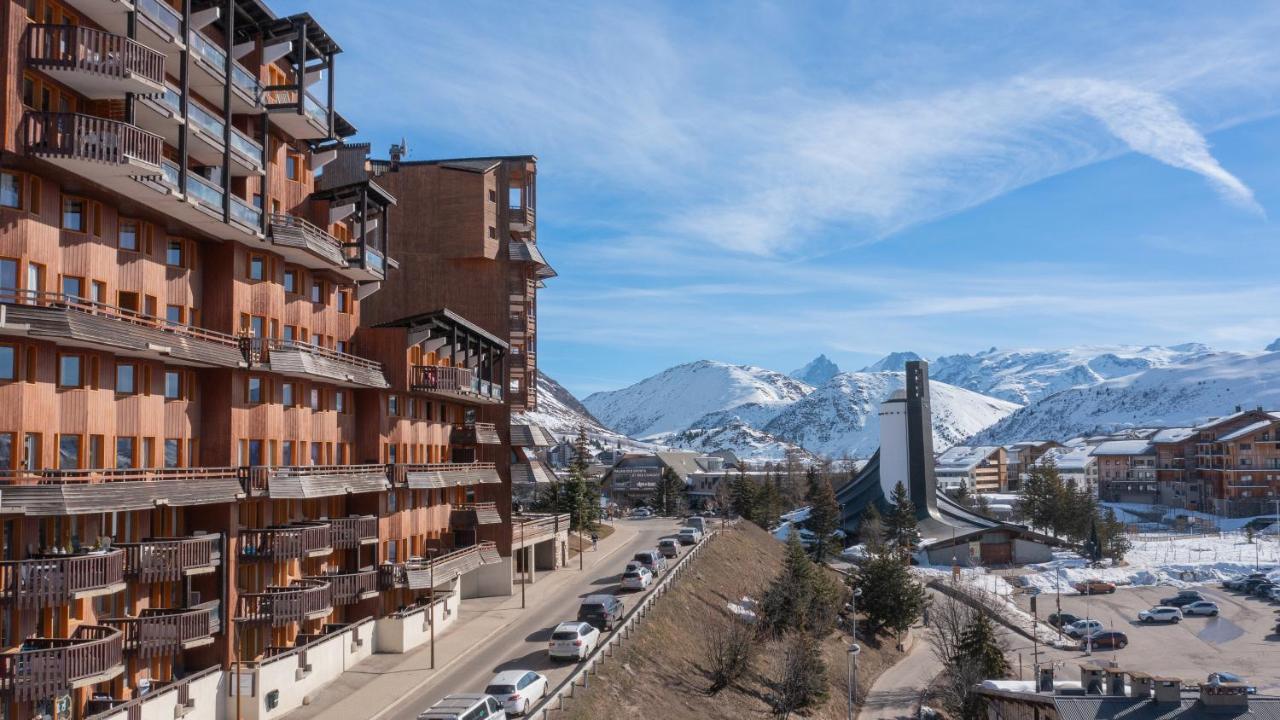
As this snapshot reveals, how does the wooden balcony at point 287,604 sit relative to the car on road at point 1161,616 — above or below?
above

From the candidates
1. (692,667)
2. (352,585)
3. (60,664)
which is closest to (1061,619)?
(692,667)

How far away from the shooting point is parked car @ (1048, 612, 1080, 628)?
8406 centimetres

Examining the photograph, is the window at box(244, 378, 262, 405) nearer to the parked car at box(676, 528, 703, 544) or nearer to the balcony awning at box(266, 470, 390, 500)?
the balcony awning at box(266, 470, 390, 500)

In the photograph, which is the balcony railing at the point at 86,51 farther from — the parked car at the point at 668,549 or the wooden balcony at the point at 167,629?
the parked car at the point at 668,549

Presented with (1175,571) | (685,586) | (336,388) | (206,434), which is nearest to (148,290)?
(206,434)

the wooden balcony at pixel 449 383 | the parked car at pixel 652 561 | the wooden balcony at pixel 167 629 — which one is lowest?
the parked car at pixel 652 561

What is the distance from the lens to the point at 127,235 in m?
29.9

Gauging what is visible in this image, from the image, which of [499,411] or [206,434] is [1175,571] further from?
[206,434]

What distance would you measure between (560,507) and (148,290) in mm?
55283

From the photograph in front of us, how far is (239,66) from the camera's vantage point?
35094 mm

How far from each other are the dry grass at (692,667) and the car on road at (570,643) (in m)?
1.28

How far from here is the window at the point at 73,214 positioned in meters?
27.1

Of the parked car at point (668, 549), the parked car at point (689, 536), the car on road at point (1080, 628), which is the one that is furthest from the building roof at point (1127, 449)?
the parked car at point (668, 549)

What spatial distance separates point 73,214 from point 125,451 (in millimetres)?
6996
